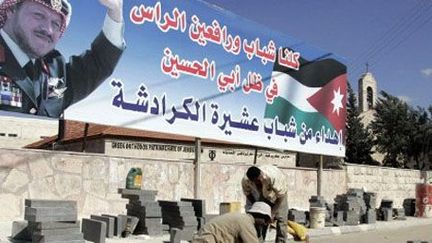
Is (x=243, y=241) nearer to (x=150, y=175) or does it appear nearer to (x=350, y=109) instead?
(x=150, y=175)

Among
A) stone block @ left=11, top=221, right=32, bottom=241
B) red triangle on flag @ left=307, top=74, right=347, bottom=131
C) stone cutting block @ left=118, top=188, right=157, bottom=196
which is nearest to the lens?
stone block @ left=11, top=221, right=32, bottom=241

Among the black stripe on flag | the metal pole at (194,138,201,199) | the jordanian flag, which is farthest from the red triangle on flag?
the metal pole at (194,138,201,199)

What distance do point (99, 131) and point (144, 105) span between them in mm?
10093

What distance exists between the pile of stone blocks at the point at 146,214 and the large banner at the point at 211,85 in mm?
1749

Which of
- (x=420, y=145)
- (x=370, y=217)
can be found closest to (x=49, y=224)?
(x=370, y=217)

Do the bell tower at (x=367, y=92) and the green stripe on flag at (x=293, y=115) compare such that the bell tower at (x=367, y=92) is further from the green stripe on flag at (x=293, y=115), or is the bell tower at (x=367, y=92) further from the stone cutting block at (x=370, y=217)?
the stone cutting block at (x=370, y=217)

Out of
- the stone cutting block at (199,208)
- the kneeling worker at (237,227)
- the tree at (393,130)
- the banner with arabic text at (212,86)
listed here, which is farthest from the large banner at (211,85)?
the tree at (393,130)

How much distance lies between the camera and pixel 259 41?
712 inches

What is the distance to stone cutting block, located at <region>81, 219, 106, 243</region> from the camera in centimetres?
1038

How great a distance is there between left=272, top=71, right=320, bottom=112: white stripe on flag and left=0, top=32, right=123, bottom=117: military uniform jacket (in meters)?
6.96

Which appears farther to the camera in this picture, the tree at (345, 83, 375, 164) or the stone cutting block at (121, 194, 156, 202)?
the tree at (345, 83, 375, 164)

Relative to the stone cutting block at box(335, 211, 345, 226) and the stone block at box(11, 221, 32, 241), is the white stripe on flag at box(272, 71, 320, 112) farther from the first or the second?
the stone block at box(11, 221, 32, 241)

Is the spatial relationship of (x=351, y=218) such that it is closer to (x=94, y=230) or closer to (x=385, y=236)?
(x=385, y=236)

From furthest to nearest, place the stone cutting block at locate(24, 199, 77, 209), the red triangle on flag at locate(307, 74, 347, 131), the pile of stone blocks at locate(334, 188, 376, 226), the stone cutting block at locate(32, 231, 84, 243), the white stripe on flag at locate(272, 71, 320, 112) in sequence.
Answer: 1. the red triangle on flag at locate(307, 74, 347, 131)
2. the white stripe on flag at locate(272, 71, 320, 112)
3. the pile of stone blocks at locate(334, 188, 376, 226)
4. the stone cutting block at locate(24, 199, 77, 209)
5. the stone cutting block at locate(32, 231, 84, 243)
